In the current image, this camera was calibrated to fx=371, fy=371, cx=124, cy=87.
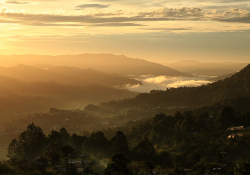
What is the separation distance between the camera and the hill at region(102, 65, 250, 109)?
14275 cm

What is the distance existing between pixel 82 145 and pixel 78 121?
8062 cm

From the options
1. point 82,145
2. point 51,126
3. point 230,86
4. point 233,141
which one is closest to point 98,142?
point 82,145

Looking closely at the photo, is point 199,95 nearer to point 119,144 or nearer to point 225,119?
point 225,119

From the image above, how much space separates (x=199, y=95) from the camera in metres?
161

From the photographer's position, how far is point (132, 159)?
5675cm

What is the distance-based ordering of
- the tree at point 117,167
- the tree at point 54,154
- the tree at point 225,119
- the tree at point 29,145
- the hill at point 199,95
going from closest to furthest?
1. the tree at point 117,167
2. the tree at point 54,154
3. the tree at point 29,145
4. the tree at point 225,119
5. the hill at point 199,95

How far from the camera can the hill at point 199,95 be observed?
468ft

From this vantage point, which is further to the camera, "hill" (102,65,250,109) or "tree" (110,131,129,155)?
"hill" (102,65,250,109)

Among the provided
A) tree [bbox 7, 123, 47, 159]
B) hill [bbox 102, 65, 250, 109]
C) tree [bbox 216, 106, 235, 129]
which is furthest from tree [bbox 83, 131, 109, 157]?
hill [bbox 102, 65, 250, 109]

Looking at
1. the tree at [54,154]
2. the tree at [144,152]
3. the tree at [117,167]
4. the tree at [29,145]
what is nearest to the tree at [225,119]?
the tree at [144,152]

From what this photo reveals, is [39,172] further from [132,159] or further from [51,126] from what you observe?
[51,126]

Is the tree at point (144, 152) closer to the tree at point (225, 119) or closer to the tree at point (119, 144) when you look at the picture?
the tree at point (119, 144)

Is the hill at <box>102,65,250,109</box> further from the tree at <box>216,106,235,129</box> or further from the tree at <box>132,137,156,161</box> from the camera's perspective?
the tree at <box>132,137,156,161</box>

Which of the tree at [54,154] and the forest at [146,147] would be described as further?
the tree at [54,154]
